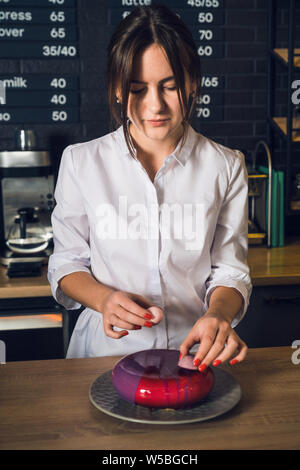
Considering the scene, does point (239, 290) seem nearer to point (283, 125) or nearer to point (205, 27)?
point (283, 125)

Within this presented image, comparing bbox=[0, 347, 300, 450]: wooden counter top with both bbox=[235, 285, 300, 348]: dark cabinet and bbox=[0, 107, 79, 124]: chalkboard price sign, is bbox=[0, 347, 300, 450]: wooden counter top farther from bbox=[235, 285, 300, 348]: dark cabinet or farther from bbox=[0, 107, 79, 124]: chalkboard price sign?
bbox=[0, 107, 79, 124]: chalkboard price sign

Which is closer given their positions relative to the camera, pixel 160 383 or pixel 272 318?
pixel 160 383

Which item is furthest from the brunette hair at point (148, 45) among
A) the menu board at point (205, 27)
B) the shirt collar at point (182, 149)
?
the menu board at point (205, 27)

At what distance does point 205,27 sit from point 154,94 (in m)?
1.58

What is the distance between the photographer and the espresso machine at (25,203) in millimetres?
2297

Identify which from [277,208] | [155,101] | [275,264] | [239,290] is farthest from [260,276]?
[155,101]

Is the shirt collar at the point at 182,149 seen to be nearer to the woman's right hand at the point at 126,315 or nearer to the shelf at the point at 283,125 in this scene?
the woman's right hand at the point at 126,315

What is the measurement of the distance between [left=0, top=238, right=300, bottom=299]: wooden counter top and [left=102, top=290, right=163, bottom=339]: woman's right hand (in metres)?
0.93

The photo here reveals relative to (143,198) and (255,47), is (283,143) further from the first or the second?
(143,198)

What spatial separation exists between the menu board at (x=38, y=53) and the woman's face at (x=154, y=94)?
1.41m

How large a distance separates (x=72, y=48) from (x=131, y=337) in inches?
65.2

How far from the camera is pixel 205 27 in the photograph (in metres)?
2.66

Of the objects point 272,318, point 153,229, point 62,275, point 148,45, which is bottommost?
point 272,318

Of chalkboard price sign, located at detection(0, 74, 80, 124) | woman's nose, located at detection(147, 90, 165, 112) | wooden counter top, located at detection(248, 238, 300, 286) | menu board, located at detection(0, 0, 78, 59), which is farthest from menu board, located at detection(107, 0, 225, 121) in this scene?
woman's nose, located at detection(147, 90, 165, 112)
